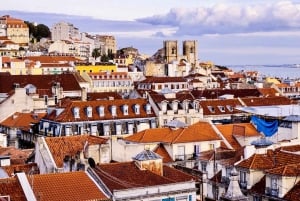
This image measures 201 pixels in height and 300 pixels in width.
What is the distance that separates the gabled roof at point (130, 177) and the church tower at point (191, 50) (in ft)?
468

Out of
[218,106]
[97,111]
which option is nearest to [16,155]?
[97,111]

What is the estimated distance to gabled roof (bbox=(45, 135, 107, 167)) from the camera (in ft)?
129

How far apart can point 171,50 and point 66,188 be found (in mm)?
143050

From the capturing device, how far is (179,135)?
4794 cm

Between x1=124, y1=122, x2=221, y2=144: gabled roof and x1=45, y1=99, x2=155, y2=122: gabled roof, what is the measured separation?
10782 mm

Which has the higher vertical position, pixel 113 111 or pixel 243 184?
pixel 113 111

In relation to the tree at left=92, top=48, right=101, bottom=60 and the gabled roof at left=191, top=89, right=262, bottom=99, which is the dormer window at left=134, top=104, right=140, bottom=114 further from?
the tree at left=92, top=48, right=101, bottom=60

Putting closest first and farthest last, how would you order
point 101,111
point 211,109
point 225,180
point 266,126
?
1. point 225,180
2. point 266,126
3. point 101,111
4. point 211,109

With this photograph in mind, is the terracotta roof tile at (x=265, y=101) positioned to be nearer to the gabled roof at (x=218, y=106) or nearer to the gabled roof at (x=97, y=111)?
the gabled roof at (x=218, y=106)

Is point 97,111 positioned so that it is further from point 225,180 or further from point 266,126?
point 225,180

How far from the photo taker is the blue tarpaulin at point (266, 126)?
51.5 m

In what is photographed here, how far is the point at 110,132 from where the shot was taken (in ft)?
197

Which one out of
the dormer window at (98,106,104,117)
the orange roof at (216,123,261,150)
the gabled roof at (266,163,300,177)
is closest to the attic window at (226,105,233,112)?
the dormer window at (98,106,104,117)

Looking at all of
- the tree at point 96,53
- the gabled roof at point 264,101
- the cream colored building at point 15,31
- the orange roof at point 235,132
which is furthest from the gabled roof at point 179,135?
the tree at point 96,53
